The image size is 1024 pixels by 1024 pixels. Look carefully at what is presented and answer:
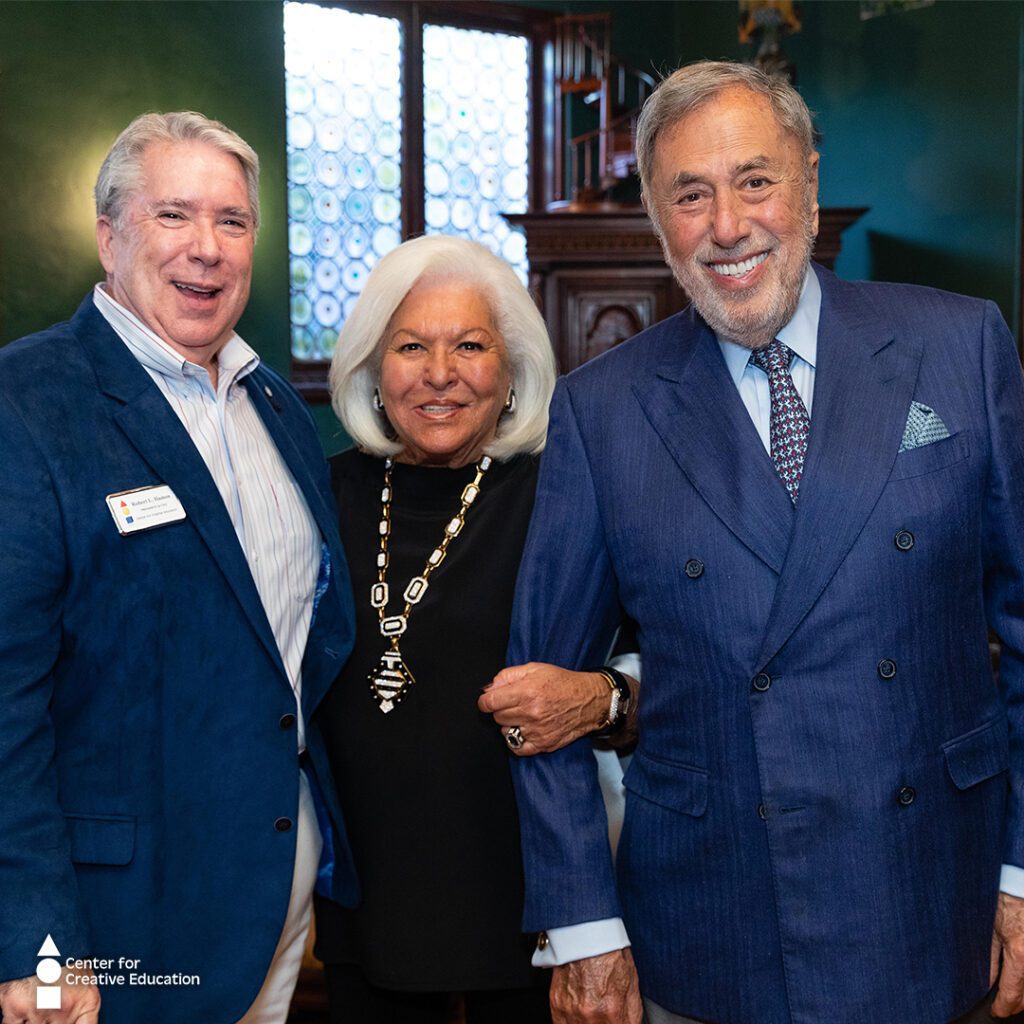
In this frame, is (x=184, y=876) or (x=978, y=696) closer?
(x=978, y=696)

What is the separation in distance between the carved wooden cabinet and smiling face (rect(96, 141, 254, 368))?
4430 mm

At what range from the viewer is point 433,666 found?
80.0 inches

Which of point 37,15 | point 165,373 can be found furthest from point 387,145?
point 165,373

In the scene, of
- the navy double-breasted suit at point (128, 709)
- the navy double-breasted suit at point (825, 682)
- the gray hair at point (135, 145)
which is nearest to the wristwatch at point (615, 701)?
the navy double-breasted suit at point (825, 682)

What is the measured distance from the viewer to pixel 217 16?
20.6 ft

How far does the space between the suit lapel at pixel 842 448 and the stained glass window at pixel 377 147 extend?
625 centimetres

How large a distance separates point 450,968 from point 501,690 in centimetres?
61

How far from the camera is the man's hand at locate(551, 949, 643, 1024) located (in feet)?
5.30

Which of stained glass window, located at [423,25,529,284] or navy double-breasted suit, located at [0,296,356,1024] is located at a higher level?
stained glass window, located at [423,25,529,284]

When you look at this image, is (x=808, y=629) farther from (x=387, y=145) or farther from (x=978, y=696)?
(x=387, y=145)

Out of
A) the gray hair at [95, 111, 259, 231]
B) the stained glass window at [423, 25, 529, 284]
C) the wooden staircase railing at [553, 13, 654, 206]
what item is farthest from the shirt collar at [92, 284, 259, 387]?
the stained glass window at [423, 25, 529, 284]

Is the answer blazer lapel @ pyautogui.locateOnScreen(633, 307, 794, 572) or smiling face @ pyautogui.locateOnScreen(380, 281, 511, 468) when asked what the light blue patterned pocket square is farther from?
smiling face @ pyautogui.locateOnScreen(380, 281, 511, 468)

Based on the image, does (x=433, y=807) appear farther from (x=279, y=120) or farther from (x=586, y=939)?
(x=279, y=120)

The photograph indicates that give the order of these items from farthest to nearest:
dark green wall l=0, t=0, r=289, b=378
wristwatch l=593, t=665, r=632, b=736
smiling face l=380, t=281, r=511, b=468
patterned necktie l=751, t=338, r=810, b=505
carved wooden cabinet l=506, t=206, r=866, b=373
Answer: carved wooden cabinet l=506, t=206, r=866, b=373 → dark green wall l=0, t=0, r=289, b=378 → smiling face l=380, t=281, r=511, b=468 → wristwatch l=593, t=665, r=632, b=736 → patterned necktie l=751, t=338, r=810, b=505
